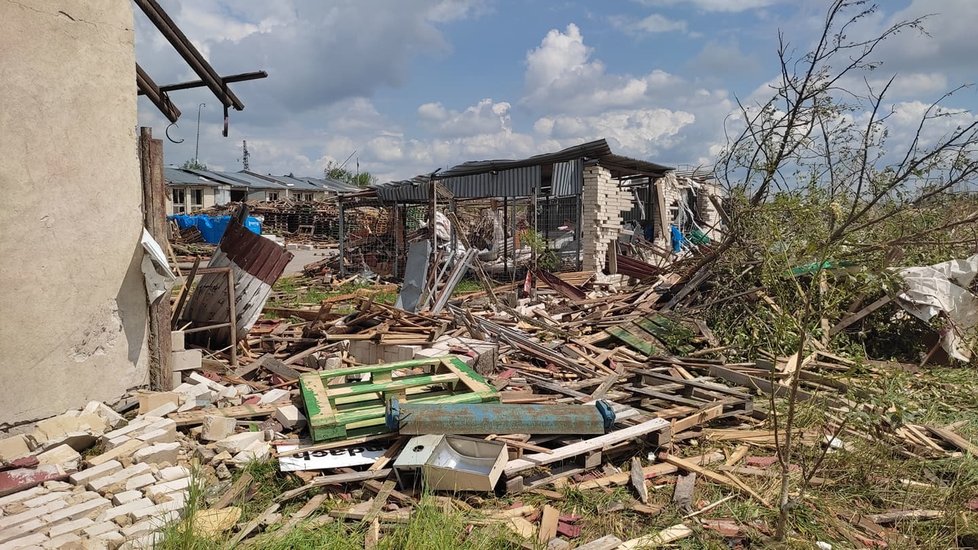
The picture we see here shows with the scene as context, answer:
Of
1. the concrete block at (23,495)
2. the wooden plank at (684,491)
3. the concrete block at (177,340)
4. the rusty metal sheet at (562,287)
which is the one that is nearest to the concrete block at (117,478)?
the concrete block at (23,495)

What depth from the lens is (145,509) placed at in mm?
3822

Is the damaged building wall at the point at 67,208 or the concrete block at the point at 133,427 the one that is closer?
the damaged building wall at the point at 67,208

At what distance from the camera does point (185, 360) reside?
6.08 metres

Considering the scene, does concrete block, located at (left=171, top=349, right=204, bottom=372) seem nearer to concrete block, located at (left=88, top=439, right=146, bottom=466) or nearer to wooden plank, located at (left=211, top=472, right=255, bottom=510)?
concrete block, located at (left=88, top=439, right=146, bottom=466)

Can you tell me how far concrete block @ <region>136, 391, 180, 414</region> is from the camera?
5.41 meters

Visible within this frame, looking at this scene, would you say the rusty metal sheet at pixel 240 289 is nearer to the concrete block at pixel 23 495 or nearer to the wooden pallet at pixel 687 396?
the concrete block at pixel 23 495

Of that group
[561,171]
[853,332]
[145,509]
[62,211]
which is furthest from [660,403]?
[561,171]

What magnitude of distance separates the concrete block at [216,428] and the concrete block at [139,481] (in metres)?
0.82

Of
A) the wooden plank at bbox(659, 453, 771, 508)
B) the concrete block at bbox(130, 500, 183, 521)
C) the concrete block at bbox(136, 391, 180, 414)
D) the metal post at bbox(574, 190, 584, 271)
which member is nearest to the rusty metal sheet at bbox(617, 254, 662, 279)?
the metal post at bbox(574, 190, 584, 271)

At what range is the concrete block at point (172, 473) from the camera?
430 centimetres

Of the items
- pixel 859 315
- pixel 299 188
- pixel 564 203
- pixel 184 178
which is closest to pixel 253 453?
pixel 859 315

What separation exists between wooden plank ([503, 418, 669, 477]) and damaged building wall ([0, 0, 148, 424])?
3.73 meters

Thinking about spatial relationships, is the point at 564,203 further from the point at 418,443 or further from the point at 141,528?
the point at 141,528

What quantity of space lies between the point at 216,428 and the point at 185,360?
4.32 ft
